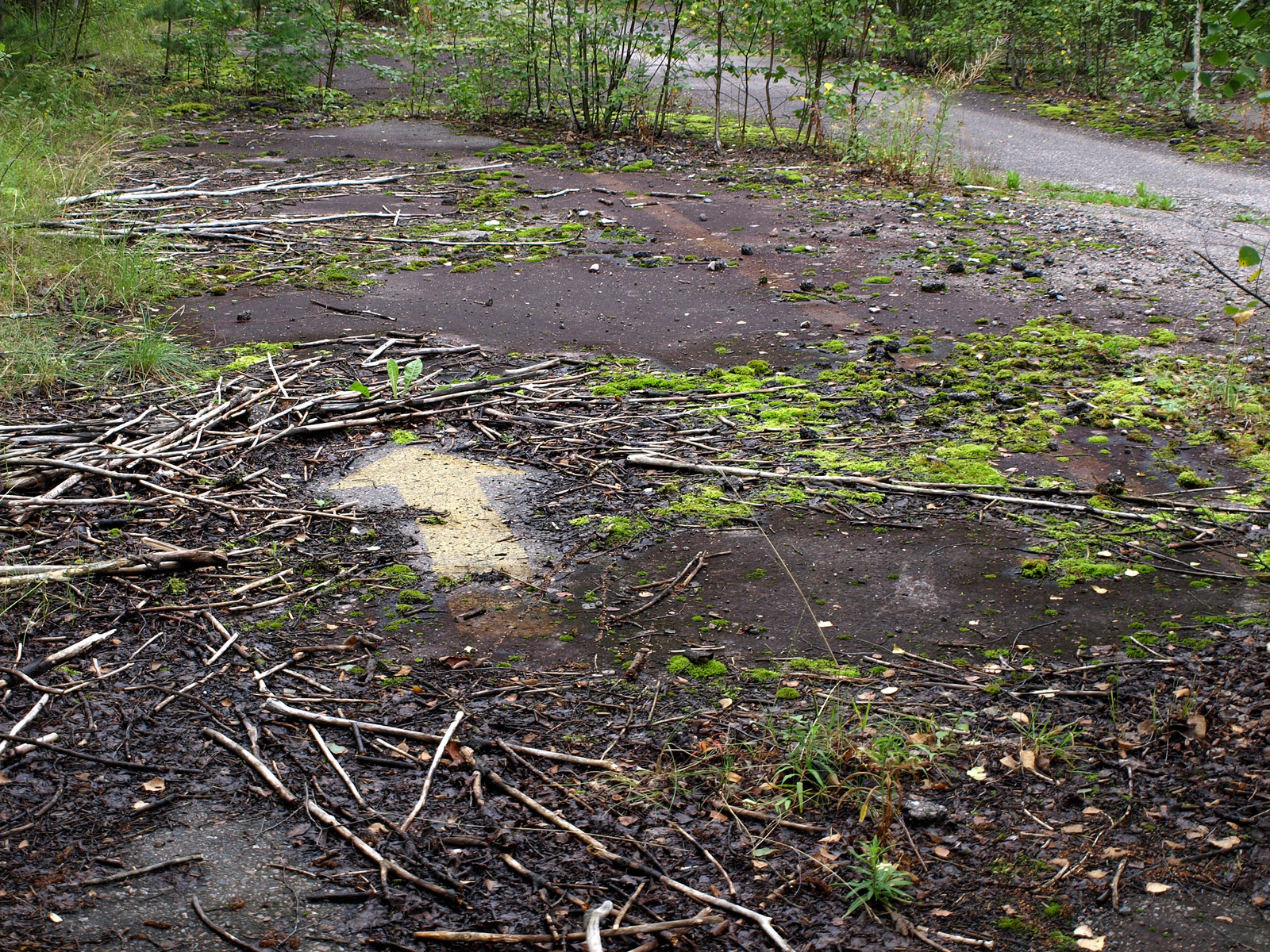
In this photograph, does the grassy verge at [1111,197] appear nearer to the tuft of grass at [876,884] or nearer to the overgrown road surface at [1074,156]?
the overgrown road surface at [1074,156]

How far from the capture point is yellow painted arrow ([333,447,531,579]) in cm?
363

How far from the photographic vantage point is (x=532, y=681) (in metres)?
3.02

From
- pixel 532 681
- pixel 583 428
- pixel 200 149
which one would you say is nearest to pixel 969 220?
pixel 583 428

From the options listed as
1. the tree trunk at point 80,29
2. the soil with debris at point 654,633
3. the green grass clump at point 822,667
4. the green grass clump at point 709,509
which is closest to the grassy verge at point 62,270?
the soil with debris at point 654,633

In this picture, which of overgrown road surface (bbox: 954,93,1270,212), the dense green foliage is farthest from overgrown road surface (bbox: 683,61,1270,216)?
the dense green foliage

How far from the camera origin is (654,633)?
3252 millimetres

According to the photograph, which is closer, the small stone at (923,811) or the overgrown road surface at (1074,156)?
the small stone at (923,811)

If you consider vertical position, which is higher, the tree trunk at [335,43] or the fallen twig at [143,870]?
the tree trunk at [335,43]

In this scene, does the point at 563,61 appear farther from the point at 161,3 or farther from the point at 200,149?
the point at 161,3

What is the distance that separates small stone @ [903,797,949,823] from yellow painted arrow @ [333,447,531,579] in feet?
5.19

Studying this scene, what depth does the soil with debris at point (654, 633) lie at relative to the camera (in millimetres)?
2279

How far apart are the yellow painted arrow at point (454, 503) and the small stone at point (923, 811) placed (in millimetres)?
1581

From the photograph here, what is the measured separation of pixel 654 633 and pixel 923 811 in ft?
3.47

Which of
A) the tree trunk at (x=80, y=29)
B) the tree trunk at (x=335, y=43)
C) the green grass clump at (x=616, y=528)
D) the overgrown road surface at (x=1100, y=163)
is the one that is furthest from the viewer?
the tree trunk at (x=80, y=29)
